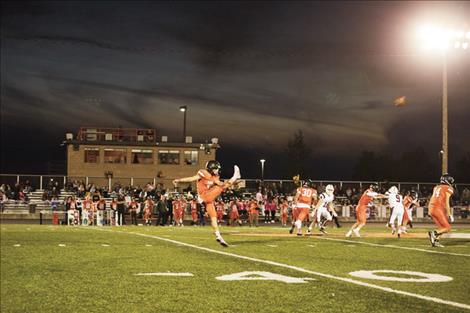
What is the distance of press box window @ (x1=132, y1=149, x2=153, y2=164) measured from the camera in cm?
6617

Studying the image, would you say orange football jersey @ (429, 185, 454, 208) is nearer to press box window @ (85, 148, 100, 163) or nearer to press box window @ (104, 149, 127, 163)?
press box window @ (104, 149, 127, 163)

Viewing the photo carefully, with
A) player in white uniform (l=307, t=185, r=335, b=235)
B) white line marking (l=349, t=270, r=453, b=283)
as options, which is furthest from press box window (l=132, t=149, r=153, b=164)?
white line marking (l=349, t=270, r=453, b=283)

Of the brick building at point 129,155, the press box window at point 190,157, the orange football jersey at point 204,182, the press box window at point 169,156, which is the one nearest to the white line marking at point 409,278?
the orange football jersey at point 204,182

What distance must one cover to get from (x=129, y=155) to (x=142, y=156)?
1465 millimetres

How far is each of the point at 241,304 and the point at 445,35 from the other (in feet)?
61.0

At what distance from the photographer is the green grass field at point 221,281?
9047 millimetres

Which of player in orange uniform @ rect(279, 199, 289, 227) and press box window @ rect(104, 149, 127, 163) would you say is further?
press box window @ rect(104, 149, 127, 163)

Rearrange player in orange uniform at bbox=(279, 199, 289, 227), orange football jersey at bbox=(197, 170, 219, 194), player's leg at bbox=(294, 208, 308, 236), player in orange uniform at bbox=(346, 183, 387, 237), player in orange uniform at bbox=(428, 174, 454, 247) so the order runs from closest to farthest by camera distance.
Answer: orange football jersey at bbox=(197, 170, 219, 194) < player in orange uniform at bbox=(428, 174, 454, 247) < player in orange uniform at bbox=(346, 183, 387, 237) < player's leg at bbox=(294, 208, 308, 236) < player in orange uniform at bbox=(279, 199, 289, 227)

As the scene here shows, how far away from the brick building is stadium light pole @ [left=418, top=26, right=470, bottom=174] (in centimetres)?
3895

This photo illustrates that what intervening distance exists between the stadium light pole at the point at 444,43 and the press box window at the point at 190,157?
42.3 meters

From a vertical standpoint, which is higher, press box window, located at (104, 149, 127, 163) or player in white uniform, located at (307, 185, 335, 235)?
press box window, located at (104, 149, 127, 163)

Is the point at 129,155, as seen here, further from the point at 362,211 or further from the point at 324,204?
the point at 362,211

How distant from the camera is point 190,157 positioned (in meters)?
67.4

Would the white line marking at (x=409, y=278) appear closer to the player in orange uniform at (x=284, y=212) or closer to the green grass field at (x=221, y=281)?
→ the green grass field at (x=221, y=281)
